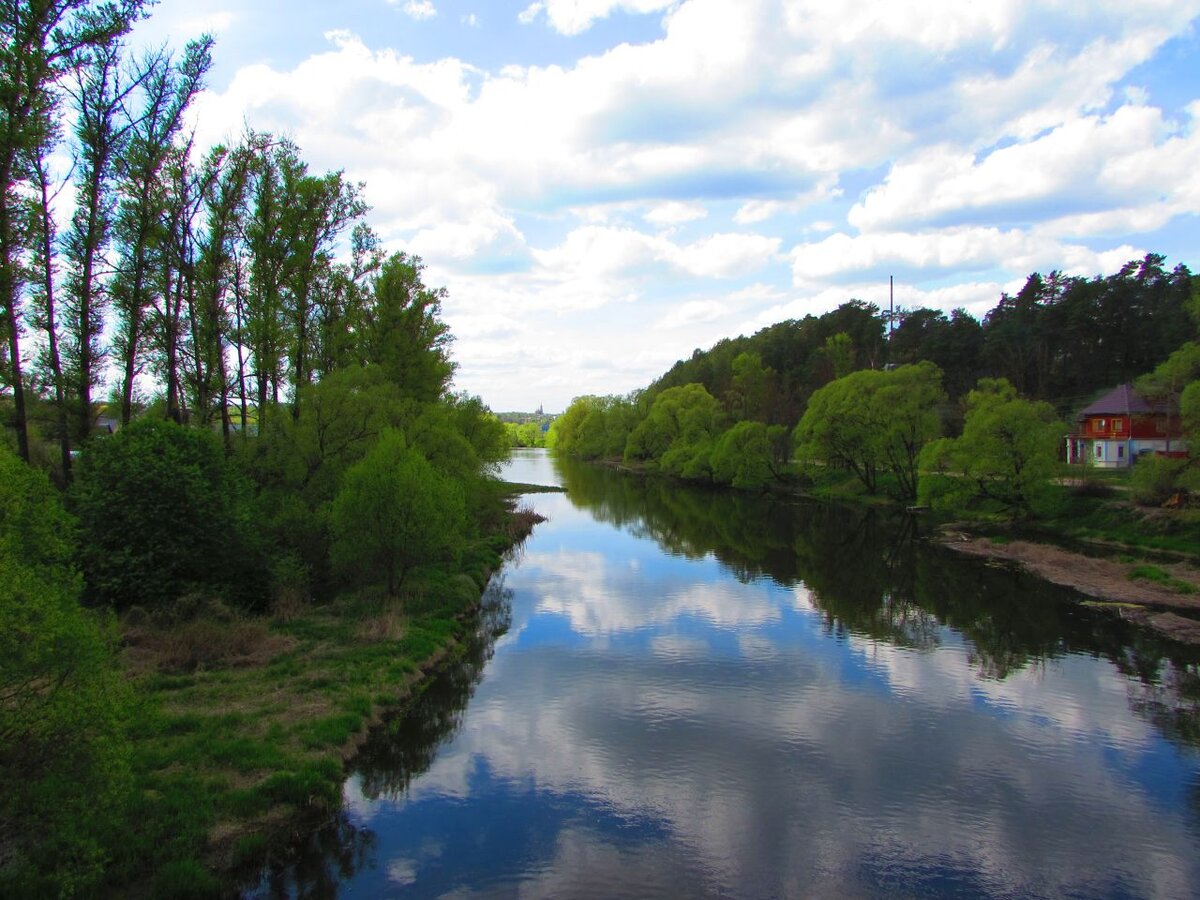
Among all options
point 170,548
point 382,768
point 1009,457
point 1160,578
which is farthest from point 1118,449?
point 170,548

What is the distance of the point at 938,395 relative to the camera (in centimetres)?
5131

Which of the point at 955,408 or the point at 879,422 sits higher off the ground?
the point at 955,408

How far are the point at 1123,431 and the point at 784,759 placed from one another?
51.3m

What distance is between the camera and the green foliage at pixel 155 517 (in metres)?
17.7

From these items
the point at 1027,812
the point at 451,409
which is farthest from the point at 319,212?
the point at 1027,812

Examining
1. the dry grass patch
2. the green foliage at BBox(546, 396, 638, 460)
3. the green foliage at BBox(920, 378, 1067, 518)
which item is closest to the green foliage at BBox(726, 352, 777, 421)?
the green foliage at BBox(546, 396, 638, 460)

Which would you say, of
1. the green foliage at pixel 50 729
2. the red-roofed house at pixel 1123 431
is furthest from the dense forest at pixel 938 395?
the green foliage at pixel 50 729

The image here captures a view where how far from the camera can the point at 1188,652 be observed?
20844mm

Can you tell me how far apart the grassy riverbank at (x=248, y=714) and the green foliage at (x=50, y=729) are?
895mm

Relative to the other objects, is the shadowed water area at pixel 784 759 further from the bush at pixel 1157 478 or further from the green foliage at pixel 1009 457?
the green foliage at pixel 1009 457

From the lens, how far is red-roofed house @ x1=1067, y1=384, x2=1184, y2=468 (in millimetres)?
51041

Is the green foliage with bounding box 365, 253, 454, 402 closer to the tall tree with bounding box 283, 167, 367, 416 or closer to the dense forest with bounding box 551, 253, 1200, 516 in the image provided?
the tall tree with bounding box 283, 167, 367, 416

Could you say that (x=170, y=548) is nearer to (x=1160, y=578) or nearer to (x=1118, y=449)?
(x=1160, y=578)

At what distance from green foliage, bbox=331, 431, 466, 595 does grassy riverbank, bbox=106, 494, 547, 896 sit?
1406 mm
